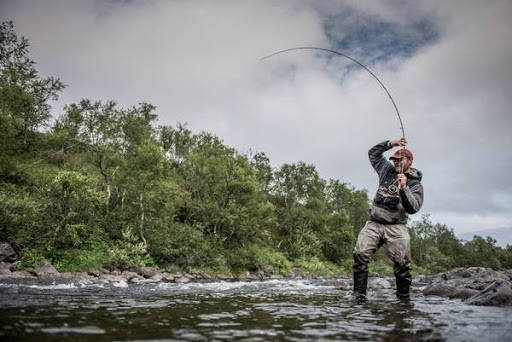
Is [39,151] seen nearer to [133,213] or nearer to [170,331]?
[133,213]

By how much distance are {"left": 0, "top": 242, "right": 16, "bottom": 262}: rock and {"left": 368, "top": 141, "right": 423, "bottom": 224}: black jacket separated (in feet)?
65.8

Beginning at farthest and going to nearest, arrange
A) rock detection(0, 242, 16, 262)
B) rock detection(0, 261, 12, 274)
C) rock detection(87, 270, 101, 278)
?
1. rock detection(87, 270, 101, 278)
2. rock detection(0, 242, 16, 262)
3. rock detection(0, 261, 12, 274)

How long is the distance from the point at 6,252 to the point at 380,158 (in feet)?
67.4

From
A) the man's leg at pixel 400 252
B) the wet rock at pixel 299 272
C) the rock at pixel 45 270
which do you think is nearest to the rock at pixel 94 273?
the rock at pixel 45 270

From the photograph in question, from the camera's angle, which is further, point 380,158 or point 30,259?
point 30,259

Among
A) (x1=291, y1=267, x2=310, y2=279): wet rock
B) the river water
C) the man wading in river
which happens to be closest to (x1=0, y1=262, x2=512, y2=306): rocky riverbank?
the man wading in river

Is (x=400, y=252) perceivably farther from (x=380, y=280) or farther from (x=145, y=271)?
(x=145, y=271)

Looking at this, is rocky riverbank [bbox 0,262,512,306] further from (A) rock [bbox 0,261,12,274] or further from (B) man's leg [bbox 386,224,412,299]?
(B) man's leg [bbox 386,224,412,299]

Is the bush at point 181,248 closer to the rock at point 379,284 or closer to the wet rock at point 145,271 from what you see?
the wet rock at point 145,271

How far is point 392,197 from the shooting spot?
8.27 m

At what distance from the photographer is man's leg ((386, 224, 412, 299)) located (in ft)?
26.8

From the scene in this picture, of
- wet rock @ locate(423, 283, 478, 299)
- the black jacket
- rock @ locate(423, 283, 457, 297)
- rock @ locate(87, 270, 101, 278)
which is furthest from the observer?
rock @ locate(87, 270, 101, 278)

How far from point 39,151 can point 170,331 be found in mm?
49130

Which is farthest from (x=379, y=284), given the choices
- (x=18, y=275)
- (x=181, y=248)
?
(x=181, y=248)
